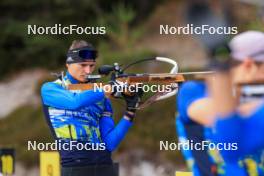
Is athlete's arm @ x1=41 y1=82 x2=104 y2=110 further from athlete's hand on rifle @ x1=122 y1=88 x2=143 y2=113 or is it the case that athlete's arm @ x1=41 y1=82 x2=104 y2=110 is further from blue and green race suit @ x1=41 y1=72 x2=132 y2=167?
athlete's hand on rifle @ x1=122 y1=88 x2=143 y2=113

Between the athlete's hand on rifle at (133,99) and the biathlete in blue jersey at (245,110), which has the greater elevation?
the athlete's hand on rifle at (133,99)

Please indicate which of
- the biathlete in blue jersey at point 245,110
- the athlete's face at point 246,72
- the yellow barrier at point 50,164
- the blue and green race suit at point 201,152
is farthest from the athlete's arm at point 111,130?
the athlete's face at point 246,72

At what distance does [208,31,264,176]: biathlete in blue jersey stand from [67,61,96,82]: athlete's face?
2664mm

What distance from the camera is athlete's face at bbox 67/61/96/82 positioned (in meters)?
6.55

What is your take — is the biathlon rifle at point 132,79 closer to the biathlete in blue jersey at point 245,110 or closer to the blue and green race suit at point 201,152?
the blue and green race suit at point 201,152

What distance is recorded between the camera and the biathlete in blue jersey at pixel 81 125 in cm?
641

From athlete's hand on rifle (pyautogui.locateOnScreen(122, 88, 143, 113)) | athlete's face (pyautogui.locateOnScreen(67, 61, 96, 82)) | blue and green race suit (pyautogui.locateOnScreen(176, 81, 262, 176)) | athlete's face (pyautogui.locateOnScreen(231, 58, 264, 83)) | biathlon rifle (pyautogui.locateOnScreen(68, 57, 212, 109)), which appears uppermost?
athlete's face (pyautogui.locateOnScreen(67, 61, 96, 82))

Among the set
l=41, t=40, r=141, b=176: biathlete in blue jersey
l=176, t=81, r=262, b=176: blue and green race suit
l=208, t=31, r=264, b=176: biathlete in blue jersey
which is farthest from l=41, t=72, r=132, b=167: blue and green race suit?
l=208, t=31, r=264, b=176: biathlete in blue jersey

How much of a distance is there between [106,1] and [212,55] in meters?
14.2

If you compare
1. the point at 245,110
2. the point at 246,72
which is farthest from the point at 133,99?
the point at 245,110

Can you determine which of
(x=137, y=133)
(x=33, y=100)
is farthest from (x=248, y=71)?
(x=33, y=100)

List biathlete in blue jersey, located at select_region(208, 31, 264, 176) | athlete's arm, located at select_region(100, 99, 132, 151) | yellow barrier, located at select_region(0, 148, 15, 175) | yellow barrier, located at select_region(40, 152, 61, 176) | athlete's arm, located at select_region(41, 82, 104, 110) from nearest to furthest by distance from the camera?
biathlete in blue jersey, located at select_region(208, 31, 264, 176) → athlete's arm, located at select_region(41, 82, 104, 110) → athlete's arm, located at select_region(100, 99, 132, 151) → yellow barrier, located at select_region(40, 152, 61, 176) → yellow barrier, located at select_region(0, 148, 15, 175)

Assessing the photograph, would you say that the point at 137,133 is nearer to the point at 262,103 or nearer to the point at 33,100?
the point at 33,100

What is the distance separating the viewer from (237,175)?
4.04 m
